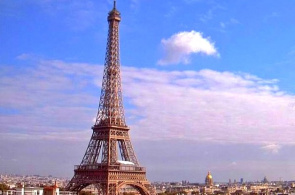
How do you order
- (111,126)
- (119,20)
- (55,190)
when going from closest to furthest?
(55,190), (111,126), (119,20)

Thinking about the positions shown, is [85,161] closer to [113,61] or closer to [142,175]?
[142,175]

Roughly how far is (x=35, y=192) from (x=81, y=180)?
6.48 meters

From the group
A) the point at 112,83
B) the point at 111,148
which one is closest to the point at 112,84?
the point at 112,83

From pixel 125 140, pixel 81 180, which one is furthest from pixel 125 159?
pixel 81 180

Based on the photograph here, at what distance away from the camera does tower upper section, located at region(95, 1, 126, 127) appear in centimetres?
6619

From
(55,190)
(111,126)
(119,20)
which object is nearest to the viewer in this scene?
(55,190)

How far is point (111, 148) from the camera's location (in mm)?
64625

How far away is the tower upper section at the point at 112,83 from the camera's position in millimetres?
66188

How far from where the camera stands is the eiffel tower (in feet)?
205

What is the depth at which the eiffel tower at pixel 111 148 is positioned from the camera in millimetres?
62500

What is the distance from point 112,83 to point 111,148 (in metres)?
9.58

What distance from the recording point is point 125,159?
2603 inches

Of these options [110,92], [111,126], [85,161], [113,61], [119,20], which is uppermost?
[119,20]

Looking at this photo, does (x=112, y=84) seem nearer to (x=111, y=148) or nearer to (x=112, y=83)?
(x=112, y=83)
